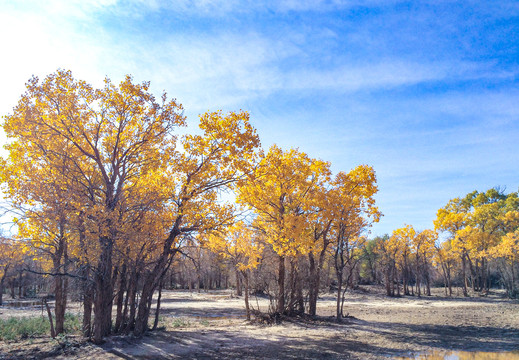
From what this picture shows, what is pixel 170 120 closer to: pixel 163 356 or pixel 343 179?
pixel 163 356

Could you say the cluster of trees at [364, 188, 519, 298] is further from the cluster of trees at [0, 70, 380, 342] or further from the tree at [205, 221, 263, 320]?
the cluster of trees at [0, 70, 380, 342]

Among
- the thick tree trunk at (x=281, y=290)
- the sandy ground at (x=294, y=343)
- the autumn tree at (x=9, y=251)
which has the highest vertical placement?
the autumn tree at (x=9, y=251)

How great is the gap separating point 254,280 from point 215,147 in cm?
1037

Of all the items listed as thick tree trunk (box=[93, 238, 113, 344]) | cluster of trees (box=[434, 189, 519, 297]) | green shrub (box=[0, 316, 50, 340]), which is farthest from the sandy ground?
cluster of trees (box=[434, 189, 519, 297])

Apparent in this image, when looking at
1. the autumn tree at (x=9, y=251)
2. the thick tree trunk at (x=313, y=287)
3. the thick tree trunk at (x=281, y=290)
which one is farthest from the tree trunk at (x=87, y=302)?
the thick tree trunk at (x=313, y=287)

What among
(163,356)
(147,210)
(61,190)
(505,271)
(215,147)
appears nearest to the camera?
(163,356)

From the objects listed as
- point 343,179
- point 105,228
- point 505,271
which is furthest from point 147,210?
point 505,271

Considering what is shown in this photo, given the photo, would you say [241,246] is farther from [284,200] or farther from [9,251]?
[9,251]

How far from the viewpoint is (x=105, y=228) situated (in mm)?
10484

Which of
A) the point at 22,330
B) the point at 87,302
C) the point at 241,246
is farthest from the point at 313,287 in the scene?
the point at 22,330

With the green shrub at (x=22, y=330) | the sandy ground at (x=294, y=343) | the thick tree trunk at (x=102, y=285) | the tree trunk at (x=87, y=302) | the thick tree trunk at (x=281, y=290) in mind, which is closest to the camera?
the sandy ground at (x=294, y=343)

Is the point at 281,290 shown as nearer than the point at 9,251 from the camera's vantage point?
No

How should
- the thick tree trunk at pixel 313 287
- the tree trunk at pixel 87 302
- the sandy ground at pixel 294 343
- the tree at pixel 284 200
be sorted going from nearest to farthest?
1. the sandy ground at pixel 294 343
2. the tree trunk at pixel 87 302
3. the tree at pixel 284 200
4. the thick tree trunk at pixel 313 287

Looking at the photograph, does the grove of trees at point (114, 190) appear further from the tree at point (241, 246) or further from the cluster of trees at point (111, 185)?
the tree at point (241, 246)
